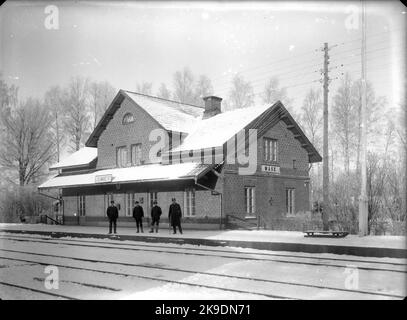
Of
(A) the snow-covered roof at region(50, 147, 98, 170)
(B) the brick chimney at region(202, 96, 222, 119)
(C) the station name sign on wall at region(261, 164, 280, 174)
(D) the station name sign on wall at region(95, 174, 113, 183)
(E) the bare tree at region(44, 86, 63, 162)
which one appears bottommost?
(D) the station name sign on wall at region(95, 174, 113, 183)

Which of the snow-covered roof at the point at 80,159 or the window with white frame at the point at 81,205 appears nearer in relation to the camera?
the window with white frame at the point at 81,205

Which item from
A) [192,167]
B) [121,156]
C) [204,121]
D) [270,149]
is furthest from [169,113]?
[192,167]

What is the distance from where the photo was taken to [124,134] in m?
28.4

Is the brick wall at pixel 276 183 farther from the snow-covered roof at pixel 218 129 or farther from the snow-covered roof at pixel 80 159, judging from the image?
the snow-covered roof at pixel 80 159

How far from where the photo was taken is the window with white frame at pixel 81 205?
30259 millimetres

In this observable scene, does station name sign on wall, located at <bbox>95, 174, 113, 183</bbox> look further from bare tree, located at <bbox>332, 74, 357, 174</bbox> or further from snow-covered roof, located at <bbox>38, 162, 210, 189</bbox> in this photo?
bare tree, located at <bbox>332, 74, 357, 174</bbox>

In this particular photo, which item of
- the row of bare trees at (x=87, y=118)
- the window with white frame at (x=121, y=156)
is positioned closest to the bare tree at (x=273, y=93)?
the row of bare trees at (x=87, y=118)

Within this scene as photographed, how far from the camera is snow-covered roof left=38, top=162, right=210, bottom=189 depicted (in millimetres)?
21672

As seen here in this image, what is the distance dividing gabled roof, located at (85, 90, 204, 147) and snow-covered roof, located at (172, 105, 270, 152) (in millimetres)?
963

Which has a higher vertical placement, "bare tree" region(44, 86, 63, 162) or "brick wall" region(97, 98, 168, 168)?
"bare tree" region(44, 86, 63, 162)

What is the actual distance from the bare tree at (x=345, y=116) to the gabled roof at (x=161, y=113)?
1465 cm

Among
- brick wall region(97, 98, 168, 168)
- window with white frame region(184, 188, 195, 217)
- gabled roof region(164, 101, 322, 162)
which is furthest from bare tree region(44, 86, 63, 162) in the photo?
window with white frame region(184, 188, 195, 217)

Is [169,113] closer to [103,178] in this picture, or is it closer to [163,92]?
[103,178]

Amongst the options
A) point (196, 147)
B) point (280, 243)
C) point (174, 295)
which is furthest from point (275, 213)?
point (174, 295)
